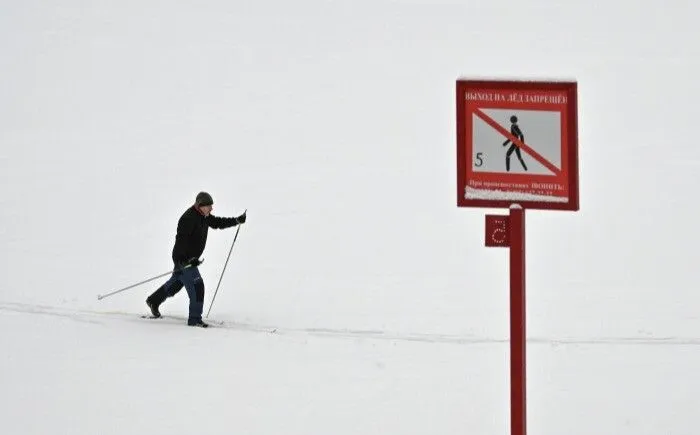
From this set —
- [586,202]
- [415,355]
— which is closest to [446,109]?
[586,202]

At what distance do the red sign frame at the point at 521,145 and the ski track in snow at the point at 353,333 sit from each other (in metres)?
4.73

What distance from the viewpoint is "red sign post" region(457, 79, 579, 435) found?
4.82 m

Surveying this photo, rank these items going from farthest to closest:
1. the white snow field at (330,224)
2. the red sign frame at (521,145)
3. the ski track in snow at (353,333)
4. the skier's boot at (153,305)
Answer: the skier's boot at (153,305) < the ski track in snow at (353,333) < the white snow field at (330,224) < the red sign frame at (521,145)

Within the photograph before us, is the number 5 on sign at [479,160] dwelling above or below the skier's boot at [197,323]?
above

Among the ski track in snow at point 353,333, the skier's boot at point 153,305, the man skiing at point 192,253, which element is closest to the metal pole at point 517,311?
the ski track in snow at point 353,333

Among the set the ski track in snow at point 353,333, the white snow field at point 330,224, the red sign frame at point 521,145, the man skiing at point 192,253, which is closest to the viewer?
the red sign frame at point 521,145

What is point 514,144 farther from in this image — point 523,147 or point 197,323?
point 197,323

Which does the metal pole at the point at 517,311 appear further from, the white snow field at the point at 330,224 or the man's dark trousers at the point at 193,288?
the man's dark trousers at the point at 193,288

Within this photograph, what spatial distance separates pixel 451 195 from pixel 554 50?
10905 mm

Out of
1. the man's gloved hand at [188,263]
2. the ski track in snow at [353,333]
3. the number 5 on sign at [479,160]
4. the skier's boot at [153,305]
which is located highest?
the number 5 on sign at [479,160]

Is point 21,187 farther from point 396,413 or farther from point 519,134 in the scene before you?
point 519,134

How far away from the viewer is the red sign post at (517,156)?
4824 mm

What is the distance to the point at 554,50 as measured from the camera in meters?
27.0

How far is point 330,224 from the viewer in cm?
1575
